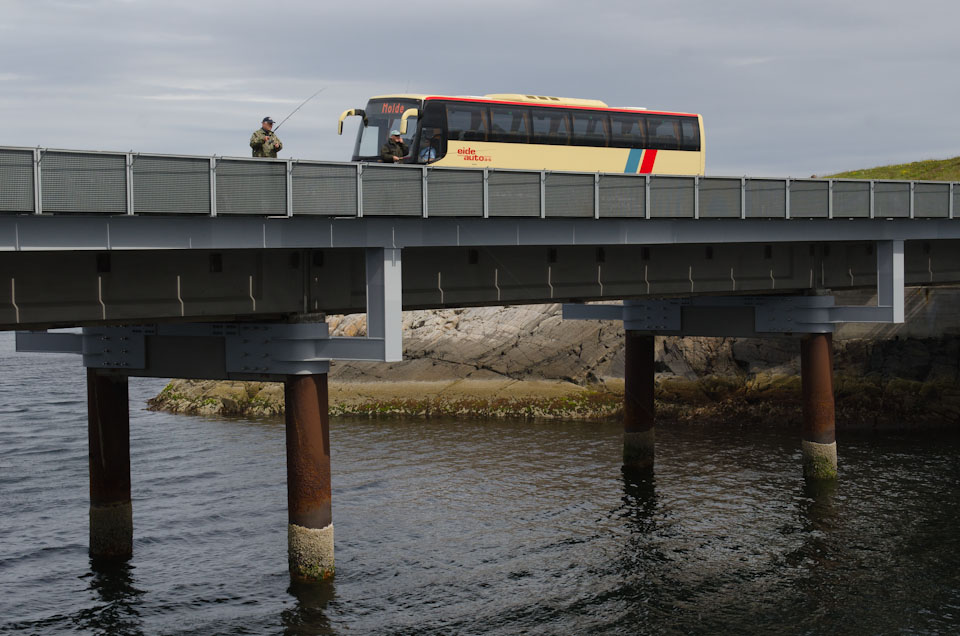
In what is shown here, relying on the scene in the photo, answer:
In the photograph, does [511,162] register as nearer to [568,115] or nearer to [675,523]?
[568,115]

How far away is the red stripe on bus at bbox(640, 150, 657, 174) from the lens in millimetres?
39875

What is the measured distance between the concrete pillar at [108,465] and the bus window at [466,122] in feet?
43.5

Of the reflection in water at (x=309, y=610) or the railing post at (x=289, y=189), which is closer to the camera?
the railing post at (x=289, y=189)

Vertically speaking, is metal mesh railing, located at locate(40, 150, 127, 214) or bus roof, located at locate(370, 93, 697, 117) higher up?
bus roof, located at locate(370, 93, 697, 117)

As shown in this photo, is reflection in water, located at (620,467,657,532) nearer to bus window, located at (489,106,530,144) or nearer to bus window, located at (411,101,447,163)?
bus window, located at (489,106,530,144)

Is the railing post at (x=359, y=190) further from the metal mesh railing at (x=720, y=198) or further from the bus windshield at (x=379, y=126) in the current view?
the metal mesh railing at (x=720, y=198)

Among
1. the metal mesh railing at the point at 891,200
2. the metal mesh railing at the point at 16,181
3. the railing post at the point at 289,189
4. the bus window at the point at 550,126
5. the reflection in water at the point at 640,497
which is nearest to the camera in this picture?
the metal mesh railing at the point at 16,181

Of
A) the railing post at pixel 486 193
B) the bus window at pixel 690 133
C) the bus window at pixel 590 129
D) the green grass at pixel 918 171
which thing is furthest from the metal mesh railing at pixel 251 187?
the green grass at pixel 918 171

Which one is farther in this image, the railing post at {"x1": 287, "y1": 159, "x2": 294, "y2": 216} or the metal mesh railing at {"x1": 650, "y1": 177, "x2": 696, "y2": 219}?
the metal mesh railing at {"x1": 650, "y1": 177, "x2": 696, "y2": 219}

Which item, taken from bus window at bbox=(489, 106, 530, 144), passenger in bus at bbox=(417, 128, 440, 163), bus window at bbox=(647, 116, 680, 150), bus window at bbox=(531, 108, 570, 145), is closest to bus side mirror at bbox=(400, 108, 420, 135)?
passenger in bus at bbox=(417, 128, 440, 163)

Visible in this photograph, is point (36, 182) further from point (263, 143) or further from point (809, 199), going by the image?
point (809, 199)

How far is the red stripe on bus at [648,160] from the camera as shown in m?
39.9

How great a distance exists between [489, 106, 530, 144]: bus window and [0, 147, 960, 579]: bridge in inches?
262

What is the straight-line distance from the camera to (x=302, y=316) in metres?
25.5
